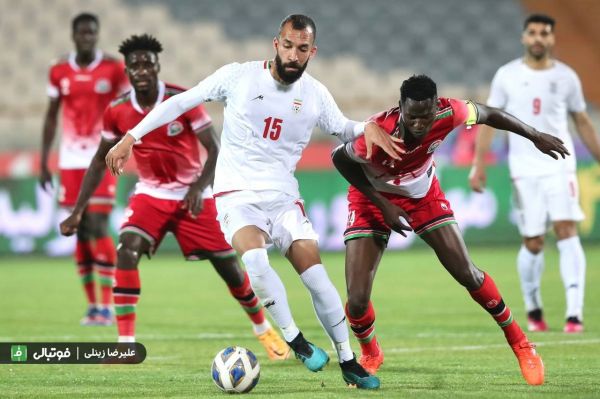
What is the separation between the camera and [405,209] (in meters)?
6.66

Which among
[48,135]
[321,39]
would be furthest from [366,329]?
[321,39]

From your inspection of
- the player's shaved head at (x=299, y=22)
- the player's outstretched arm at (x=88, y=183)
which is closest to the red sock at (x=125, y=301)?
the player's outstretched arm at (x=88, y=183)

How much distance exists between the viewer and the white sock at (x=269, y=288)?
611 centimetres

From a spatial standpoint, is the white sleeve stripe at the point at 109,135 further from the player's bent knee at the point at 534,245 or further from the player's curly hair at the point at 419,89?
the player's bent knee at the point at 534,245

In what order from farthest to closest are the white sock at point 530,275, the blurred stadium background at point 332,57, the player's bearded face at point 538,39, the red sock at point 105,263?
the blurred stadium background at point 332,57
the red sock at point 105,263
the white sock at point 530,275
the player's bearded face at point 538,39

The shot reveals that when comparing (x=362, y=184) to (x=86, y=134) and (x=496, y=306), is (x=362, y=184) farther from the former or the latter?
(x=86, y=134)

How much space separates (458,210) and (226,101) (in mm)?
11277

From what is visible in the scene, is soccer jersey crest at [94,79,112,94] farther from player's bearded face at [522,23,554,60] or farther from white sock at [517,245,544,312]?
white sock at [517,245,544,312]

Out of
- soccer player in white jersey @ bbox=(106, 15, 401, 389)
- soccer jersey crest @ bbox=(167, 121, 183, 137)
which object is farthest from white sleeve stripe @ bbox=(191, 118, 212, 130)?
soccer player in white jersey @ bbox=(106, 15, 401, 389)

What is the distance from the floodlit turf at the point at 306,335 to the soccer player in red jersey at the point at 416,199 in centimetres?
37

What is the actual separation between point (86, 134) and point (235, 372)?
16.4 feet

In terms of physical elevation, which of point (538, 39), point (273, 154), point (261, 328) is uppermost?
point (538, 39)

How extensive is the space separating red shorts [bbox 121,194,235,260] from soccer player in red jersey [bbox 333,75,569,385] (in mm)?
1396

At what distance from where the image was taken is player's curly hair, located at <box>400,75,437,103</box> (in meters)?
6.02
